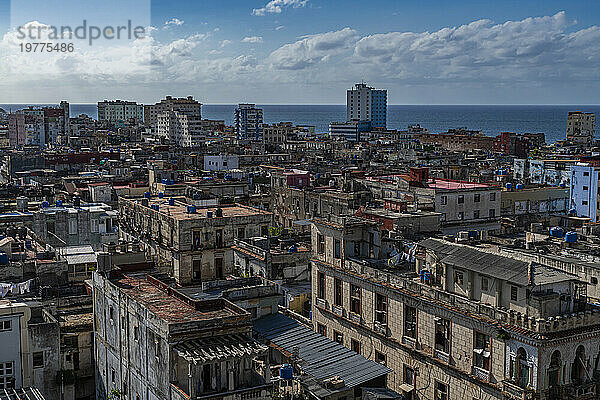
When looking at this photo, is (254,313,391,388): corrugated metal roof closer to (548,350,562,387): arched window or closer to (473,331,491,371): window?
(473,331,491,371): window

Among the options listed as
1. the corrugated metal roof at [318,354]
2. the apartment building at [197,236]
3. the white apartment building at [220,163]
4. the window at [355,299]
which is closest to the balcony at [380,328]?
the window at [355,299]

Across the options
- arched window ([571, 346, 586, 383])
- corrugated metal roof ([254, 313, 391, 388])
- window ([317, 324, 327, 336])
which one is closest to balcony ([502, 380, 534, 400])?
arched window ([571, 346, 586, 383])

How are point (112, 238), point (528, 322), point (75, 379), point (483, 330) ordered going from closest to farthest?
point (528, 322) → point (483, 330) → point (75, 379) → point (112, 238)

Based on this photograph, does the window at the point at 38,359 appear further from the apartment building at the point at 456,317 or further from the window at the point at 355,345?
the window at the point at 355,345

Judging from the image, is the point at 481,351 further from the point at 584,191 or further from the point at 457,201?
the point at 584,191

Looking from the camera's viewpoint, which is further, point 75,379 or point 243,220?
point 243,220

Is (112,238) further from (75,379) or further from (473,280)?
(473,280)

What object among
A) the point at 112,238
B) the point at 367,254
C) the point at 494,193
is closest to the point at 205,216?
the point at 112,238
